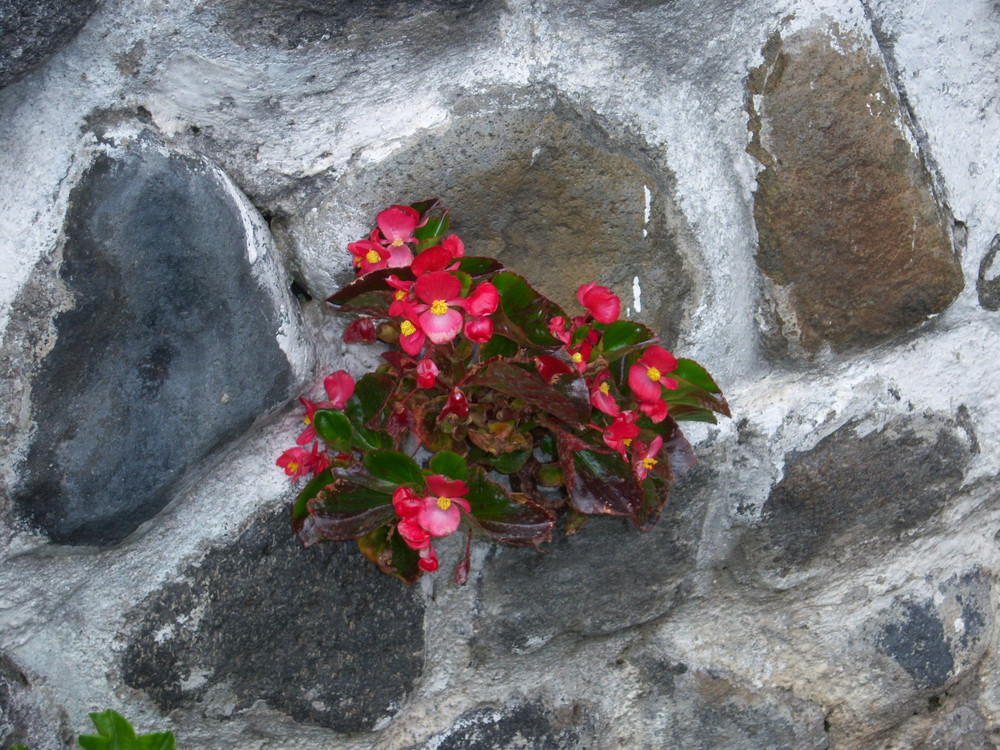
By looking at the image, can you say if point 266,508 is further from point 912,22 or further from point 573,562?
point 912,22

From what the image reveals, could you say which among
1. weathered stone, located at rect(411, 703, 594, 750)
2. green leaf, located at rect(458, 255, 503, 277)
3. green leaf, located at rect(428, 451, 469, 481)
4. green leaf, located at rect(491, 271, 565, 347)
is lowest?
weathered stone, located at rect(411, 703, 594, 750)

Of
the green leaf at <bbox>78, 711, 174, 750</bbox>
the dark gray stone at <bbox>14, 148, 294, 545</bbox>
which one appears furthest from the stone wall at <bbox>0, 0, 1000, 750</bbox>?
the green leaf at <bbox>78, 711, 174, 750</bbox>

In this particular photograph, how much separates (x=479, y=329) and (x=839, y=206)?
46 centimetres

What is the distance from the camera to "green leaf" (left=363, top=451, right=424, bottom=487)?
886mm

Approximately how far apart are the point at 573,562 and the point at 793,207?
498 mm

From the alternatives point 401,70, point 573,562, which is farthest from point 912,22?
point 573,562

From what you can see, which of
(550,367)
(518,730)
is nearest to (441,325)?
(550,367)

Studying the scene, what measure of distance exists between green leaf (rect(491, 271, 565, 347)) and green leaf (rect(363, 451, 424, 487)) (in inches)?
6.3

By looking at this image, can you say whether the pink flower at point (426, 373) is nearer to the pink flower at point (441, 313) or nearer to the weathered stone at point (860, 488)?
the pink flower at point (441, 313)

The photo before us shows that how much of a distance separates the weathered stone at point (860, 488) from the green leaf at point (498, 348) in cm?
42

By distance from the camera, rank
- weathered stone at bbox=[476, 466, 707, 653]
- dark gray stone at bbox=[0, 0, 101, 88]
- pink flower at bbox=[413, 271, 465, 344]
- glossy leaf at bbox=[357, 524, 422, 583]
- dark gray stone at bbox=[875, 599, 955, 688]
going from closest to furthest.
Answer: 1. dark gray stone at bbox=[0, 0, 101, 88]
2. pink flower at bbox=[413, 271, 465, 344]
3. glossy leaf at bbox=[357, 524, 422, 583]
4. weathered stone at bbox=[476, 466, 707, 653]
5. dark gray stone at bbox=[875, 599, 955, 688]

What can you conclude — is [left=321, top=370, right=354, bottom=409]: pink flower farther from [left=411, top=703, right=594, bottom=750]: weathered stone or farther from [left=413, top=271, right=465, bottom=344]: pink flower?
[left=411, top=703, right=594, bottom=750]: weathered stone

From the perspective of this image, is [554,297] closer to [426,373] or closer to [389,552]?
[426,373]

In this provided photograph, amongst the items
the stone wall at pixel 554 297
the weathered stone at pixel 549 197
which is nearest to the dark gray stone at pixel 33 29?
the stone wall at pixel 554 297
